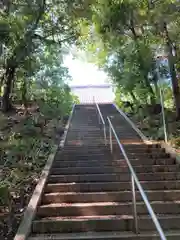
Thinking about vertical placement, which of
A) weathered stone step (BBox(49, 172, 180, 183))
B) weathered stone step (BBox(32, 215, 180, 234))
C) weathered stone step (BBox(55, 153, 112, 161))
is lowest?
weathered stone step (BBox(32, 215, 180, 234))

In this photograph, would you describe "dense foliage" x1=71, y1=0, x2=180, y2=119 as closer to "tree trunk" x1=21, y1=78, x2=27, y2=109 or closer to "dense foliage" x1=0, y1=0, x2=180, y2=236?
"dense foliage" x1=0, y1=0, x2=180, y2=236

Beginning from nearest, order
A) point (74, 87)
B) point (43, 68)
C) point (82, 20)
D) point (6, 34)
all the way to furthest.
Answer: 1. point (6, 34)
2. point (82, 20)
3. point (43, 68)
4. point (74, 87)

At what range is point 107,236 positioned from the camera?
491cm

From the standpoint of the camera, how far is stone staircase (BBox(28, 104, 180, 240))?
5.16 m

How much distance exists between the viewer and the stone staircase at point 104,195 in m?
5.16

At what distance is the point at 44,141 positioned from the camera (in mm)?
10359

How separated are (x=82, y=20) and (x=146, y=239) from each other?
1218cm

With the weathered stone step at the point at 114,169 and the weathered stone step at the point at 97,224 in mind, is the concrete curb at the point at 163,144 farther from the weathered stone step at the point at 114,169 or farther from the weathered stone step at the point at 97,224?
the weathered stone step at the point at 97,224

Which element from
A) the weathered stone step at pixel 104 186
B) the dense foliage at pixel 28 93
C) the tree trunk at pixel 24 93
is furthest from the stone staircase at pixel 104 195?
the tree trunk at pixel 24 93

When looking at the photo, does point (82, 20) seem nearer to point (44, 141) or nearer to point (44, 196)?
point (44, 141)

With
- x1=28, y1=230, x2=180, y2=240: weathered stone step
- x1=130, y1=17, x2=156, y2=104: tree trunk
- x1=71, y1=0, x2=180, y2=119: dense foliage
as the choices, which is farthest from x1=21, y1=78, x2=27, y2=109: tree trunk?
x1=28, y1=230, x2=180, y2=240: weathered stone step

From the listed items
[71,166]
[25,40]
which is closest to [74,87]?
[25,40]

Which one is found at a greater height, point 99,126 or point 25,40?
point 25,40

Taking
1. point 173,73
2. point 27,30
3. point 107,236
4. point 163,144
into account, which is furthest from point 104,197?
point 173,73
